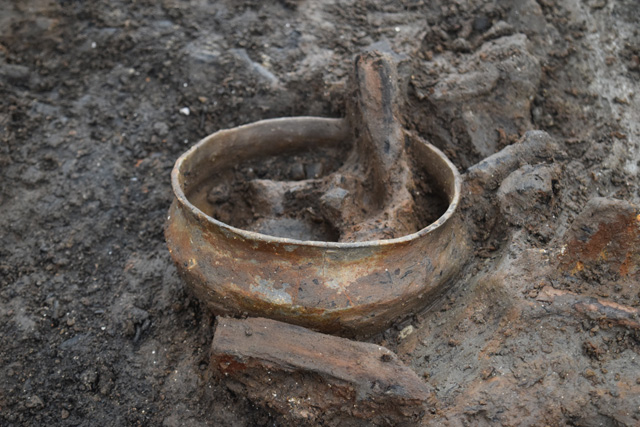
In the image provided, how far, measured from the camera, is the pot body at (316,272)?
9.66 feet

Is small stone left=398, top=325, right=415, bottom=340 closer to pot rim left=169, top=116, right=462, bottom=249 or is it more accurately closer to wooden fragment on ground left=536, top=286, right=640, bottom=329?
pot rim left=169, top=116, right=462, bottom=249

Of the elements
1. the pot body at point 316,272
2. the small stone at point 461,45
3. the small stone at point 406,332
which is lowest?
the small stone at point 406,332

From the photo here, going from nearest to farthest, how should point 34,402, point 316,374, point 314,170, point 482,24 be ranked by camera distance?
point 316,374 < point 34,402 < point 314,170 < point 482,24

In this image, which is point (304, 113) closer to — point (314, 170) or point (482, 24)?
point (314, 170)

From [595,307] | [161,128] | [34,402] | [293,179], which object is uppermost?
[595,307]

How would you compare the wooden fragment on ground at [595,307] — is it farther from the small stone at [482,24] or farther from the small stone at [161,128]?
the small stone at [161,128]

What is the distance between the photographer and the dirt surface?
116 inches

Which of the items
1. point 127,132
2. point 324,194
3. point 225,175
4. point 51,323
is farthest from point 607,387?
point 127,132

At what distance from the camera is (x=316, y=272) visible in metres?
2.96

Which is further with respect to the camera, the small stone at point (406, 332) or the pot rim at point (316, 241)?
the small stone at point (406, 332)

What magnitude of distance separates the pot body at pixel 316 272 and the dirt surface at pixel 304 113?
0.25 m

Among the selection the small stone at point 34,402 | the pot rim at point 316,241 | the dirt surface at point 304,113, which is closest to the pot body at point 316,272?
the pot rim at point 316,241

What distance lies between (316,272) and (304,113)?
6.35ft

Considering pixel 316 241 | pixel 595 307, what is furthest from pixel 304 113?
pixel 595 307
